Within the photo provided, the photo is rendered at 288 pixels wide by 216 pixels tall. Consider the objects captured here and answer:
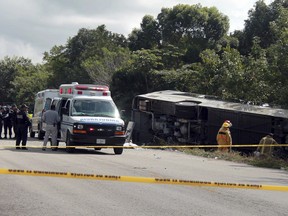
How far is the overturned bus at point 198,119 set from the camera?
75.4 ft

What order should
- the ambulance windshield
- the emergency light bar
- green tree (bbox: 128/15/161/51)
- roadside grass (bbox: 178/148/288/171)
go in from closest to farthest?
roadside grass (bbox: 178/148/288/171)
the ambulance windshield
the emergency light bar
green tree (bbox: 128/15/161/51)

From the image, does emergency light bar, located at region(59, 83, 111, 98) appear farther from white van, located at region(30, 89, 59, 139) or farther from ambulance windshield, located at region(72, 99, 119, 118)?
white van, located at region(30, 89, 59, 139)

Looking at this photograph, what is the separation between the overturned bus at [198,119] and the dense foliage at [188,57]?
3699 millimetres

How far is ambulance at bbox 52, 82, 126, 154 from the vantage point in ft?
63.8

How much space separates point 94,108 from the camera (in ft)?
67.1

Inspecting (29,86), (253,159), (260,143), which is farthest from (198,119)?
(29,86)

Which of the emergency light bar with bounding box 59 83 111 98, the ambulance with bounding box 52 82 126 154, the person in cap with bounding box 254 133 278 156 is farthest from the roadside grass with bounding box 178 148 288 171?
the emergency light bar with bounding box 59 83 111 98

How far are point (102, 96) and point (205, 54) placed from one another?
17.2 meters

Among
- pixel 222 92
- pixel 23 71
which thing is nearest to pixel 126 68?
pixel 222 92

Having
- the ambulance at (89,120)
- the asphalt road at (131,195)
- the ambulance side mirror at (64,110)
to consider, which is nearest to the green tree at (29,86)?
the ambulance side mirror at (64,110)

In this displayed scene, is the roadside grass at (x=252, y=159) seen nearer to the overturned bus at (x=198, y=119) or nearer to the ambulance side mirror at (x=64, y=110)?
the overturned bus at (x=198, y=119)

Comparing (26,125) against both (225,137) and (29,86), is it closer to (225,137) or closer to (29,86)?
(225,137)

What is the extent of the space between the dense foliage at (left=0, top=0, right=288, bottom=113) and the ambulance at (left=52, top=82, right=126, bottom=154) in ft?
35.4

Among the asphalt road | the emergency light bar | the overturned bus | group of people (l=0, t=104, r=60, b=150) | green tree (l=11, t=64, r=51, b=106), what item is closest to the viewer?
the asphalt road
